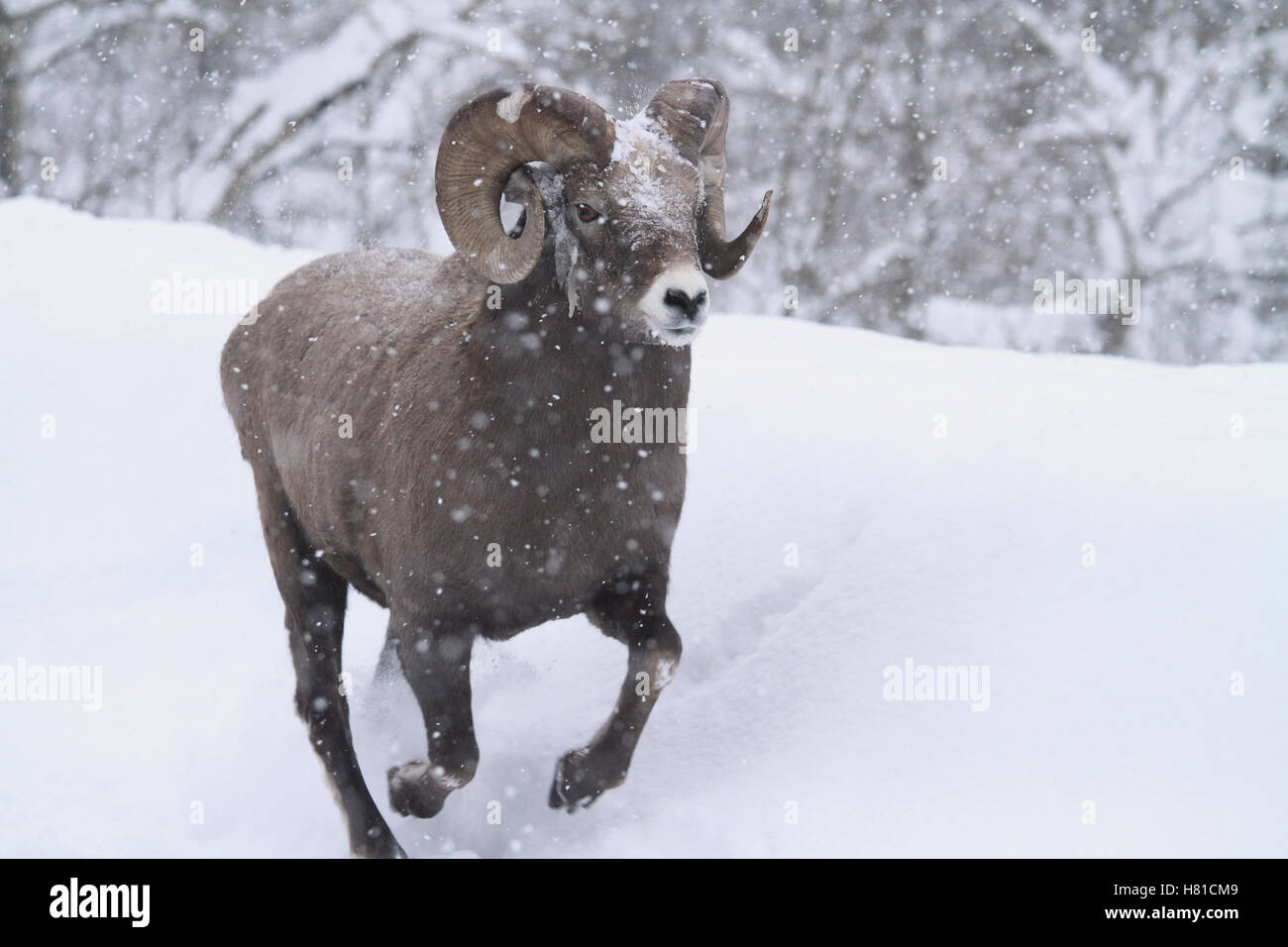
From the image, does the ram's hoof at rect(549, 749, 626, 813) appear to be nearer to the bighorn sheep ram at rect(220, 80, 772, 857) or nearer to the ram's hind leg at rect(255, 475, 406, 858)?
the bighorn sheep ram at rect(220, 80, 772, 857)

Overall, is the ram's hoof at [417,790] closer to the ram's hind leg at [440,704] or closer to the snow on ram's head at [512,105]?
the ram's hind leg at [440,704]

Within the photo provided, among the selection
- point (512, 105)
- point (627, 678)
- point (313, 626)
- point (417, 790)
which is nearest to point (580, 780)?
point (627, 678)

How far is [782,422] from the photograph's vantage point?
610 centimetres

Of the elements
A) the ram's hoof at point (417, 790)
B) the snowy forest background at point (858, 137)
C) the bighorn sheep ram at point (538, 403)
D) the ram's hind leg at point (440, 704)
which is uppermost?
the snowy forest background at point (858, 137)

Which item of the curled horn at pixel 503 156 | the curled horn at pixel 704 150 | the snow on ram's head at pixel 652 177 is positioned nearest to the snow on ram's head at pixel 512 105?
the curled horn at pixel 503 156

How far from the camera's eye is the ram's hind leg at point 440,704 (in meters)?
3.91

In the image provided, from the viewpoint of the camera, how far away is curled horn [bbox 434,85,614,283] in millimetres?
3631

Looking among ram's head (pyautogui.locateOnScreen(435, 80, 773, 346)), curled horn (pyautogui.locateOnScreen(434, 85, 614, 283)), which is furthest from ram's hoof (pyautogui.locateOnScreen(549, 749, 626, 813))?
curled horn (pyautogui.locateOnScreen(434, 85, 614, 283))

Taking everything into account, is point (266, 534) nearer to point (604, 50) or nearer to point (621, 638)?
point (621, 638)

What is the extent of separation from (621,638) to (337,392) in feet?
4.33

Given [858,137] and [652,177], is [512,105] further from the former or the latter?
[858,137]

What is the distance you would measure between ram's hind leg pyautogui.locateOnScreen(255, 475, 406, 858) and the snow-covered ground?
0.33m

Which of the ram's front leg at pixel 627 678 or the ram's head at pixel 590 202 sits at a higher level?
the ram's head at pixel 590 202

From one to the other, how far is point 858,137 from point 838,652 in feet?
46.3
